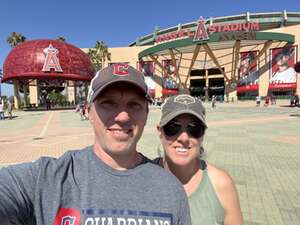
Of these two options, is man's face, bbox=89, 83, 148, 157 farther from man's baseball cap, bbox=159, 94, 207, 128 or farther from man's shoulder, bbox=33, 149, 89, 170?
man's baseball cap, bbox=159, 94, 207, 128

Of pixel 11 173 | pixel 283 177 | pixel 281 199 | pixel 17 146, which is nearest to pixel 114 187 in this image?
pixel 11 173

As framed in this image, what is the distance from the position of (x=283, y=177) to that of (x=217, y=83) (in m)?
71.2

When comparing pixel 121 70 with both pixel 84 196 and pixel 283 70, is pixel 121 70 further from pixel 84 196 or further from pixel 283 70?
pixel 283 70

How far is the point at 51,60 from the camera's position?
4116 cm

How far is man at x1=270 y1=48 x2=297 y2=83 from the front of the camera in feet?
180

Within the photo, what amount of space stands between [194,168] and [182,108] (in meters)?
0.47

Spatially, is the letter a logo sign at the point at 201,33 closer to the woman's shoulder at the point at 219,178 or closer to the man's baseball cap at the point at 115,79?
the woman's shoulder at the point at 219,178

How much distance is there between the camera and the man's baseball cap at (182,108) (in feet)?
6.81

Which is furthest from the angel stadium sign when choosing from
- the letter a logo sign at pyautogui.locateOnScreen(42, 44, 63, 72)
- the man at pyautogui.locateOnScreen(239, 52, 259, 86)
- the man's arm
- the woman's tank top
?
the man's arm

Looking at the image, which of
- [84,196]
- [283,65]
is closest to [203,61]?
→ [283,65]

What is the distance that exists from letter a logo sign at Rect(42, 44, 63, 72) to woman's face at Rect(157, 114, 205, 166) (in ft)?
137

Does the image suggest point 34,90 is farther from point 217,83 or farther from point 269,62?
point 269,62

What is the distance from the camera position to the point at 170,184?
1545mm

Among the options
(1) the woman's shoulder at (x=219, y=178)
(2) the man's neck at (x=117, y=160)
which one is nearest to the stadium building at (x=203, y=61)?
(1) the woman's shoulder at (x=219, y=178)
